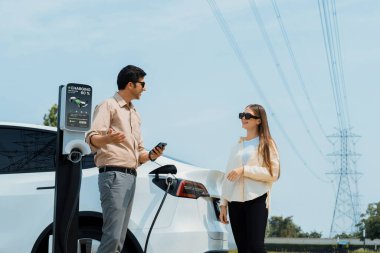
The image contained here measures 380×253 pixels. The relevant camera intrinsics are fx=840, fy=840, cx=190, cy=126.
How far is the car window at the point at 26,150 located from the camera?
7.67 metres

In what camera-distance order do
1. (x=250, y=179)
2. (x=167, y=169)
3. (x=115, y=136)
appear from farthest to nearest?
(x=250, y=179)
(x=167, y=169)
(x=115, y=136)

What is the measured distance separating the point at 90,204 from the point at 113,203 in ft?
1.76

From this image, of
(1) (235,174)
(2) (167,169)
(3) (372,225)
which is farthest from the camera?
(3) (372,225)

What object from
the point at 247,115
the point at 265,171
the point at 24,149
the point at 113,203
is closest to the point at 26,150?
the point at 24,149

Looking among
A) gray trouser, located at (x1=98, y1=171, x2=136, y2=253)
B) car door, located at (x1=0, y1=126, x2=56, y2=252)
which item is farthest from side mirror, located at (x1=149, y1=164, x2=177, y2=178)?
car door, located at (x1=0, y1=126, x2=56, y2=252)

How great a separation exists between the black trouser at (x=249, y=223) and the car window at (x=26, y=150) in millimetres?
1739

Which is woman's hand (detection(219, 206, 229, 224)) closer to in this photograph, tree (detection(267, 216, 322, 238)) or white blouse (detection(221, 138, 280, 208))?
white blouse (detection(221, 138, 280, 208))

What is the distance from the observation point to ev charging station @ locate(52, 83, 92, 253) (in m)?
7.05

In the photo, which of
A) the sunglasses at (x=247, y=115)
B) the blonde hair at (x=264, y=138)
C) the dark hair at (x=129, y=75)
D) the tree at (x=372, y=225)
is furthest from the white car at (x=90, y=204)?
the tree at (x=372, y=225)

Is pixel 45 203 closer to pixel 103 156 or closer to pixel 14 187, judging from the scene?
pixel 14 187

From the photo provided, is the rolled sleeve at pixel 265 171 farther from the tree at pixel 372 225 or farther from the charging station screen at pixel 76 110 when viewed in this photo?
the tree at pixel 372 225

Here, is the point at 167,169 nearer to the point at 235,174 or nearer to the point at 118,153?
the point at 118,153

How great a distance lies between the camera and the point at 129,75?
23.5 feet

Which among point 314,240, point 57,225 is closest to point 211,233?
point 57,225
